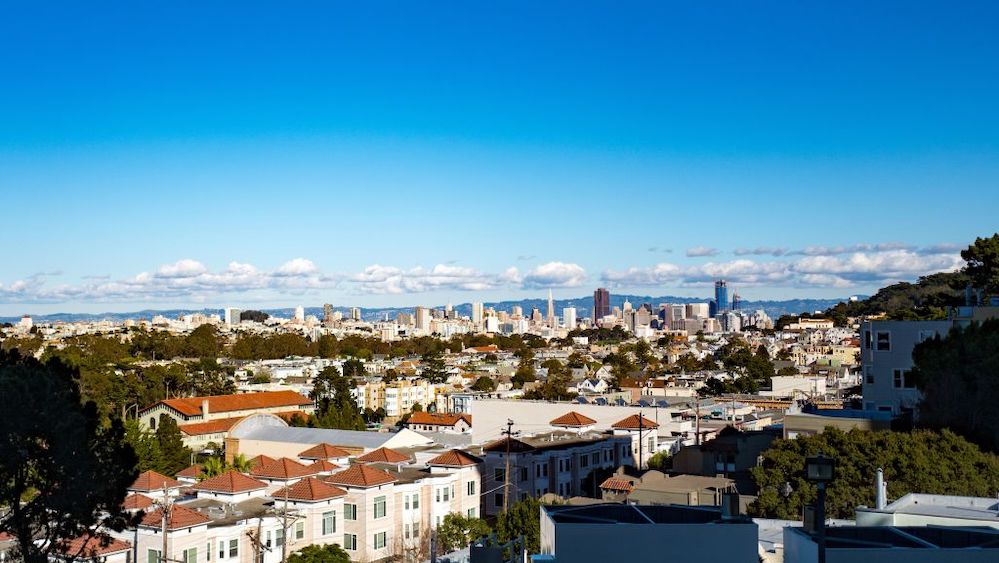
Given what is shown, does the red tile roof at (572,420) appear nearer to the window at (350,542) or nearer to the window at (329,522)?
the window at (350,542)

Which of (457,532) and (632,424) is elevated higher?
(632,424)

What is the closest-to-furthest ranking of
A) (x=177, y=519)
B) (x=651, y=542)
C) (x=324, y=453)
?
(x=651, y=542), (x=177, y=519), (x=324, y=453)

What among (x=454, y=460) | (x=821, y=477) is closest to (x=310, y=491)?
(x=454, y=460)

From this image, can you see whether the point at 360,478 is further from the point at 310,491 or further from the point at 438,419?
the point at 438,419

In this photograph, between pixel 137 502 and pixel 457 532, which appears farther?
pixel 457 532

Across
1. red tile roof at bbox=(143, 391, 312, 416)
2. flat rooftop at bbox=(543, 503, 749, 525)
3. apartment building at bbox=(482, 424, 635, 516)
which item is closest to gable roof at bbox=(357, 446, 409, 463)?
apartment building at bbox=(482, 424, 635, 516)

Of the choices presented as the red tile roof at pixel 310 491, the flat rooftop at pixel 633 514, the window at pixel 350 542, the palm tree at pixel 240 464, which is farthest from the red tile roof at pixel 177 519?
the palm tree at pixel 240 464
